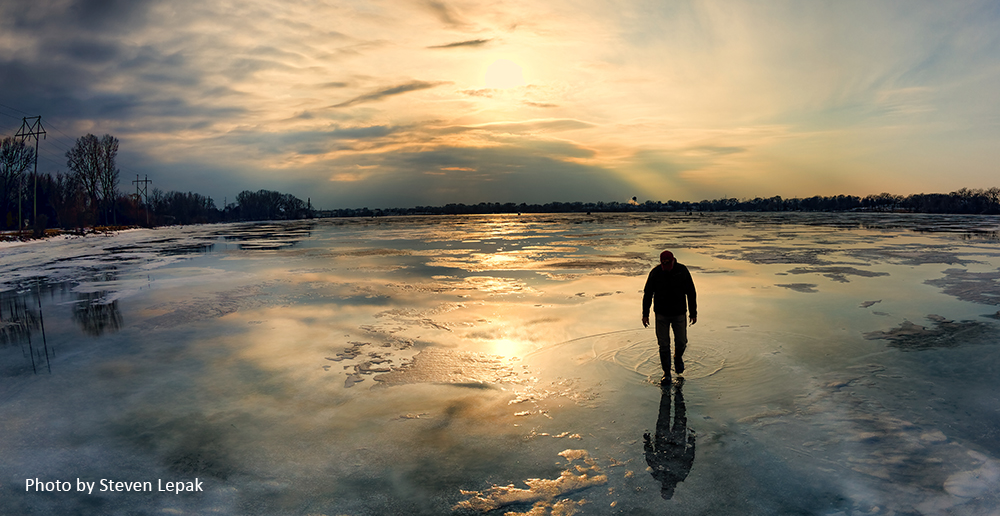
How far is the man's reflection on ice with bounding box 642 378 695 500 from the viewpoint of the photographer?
16.3 feet

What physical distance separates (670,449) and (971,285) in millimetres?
16821

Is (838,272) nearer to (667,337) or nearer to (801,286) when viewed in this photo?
(801,286)

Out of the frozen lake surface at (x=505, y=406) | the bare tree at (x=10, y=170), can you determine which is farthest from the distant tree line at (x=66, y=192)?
the frozen lake surface at (x=505, y=406)

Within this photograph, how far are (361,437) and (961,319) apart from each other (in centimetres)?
1340

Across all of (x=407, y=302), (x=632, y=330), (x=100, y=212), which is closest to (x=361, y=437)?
(x=632, y=330)

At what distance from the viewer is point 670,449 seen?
5496mm

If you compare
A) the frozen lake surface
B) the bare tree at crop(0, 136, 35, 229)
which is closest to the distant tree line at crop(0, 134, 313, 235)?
the bare tree at crop(0, 136, 35, 229)

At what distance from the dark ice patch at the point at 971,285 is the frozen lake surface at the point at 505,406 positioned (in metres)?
0.20

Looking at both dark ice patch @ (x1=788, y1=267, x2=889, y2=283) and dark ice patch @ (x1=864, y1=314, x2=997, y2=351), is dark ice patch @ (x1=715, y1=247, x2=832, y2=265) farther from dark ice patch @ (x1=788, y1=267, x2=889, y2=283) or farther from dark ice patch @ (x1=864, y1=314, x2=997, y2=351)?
dark ice patch @ (x1=864, y1=314, x2=997, y2=351)

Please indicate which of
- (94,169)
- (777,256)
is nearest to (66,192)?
(94,169)

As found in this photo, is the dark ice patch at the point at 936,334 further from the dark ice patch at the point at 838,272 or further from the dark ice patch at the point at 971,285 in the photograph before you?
the dark ice patch at the point at 838,272

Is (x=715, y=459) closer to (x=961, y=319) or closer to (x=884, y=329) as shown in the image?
(x=884, y=329)

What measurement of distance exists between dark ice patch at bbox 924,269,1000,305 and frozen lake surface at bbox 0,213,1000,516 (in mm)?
198

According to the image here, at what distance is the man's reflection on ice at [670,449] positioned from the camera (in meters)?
4.96
